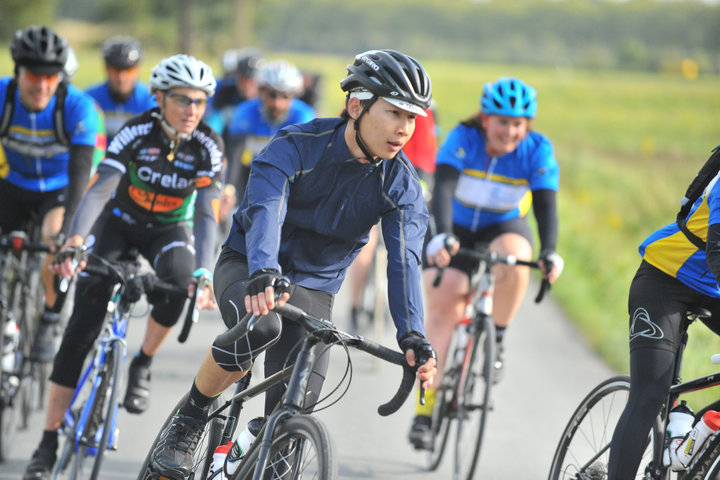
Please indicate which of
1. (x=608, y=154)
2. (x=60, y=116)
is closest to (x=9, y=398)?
(x=60, y=116)

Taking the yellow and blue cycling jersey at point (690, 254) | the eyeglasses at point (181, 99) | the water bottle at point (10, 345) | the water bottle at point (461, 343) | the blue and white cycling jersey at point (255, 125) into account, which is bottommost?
the water bottle at point (10, 345)

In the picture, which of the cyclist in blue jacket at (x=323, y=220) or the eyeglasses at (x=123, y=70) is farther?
the eyeglasses at (x=123, y=70)

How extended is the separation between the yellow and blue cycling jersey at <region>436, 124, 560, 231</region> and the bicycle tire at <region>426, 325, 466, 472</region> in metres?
0.80

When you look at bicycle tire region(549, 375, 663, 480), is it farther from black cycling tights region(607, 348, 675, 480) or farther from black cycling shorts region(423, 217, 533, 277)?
black cycling shorts region(423, 217, 533, 277)

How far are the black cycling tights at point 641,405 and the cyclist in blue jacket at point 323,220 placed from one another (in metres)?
1.07

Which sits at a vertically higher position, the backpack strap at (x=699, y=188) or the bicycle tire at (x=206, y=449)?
the backpack strap at (x=699, y=188)

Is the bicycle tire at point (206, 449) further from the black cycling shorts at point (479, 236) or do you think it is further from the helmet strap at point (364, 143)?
the black cycling shorts at point (479, 236)

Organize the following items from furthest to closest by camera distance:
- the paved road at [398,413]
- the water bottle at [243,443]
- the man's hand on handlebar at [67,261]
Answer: the paved road at [398,413]
the man's hand on handlebar at [67,261]
the water bottle at [243,443]

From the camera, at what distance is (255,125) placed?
31.8ft

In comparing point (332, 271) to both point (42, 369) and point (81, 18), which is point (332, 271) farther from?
point (81, 18)

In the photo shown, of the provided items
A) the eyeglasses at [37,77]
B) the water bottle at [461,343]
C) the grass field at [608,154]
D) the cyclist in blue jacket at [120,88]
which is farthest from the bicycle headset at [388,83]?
the cyclist in blue jacket at [120,88]

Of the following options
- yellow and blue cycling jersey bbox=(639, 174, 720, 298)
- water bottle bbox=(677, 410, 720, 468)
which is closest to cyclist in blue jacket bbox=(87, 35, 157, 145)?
yellow and blue cycling jersey bbox=(639, 174, 720, 298)

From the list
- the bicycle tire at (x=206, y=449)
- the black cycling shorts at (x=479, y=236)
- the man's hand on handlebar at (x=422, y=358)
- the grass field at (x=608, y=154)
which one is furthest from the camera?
the grass field at (x=608, y=154)

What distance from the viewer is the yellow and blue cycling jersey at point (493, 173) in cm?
646
